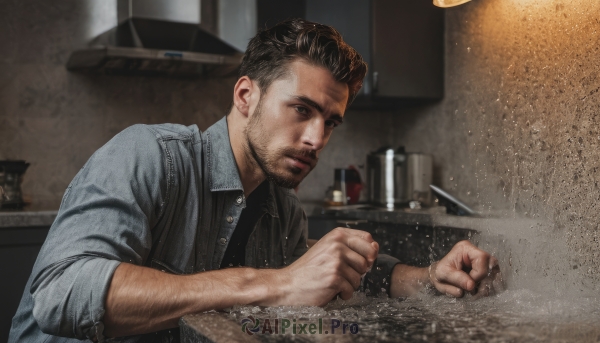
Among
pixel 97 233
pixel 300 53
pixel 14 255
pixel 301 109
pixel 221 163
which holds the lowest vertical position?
pixel 14 255

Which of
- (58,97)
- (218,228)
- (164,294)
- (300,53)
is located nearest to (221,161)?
(218,228)

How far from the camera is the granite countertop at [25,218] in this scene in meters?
2.01

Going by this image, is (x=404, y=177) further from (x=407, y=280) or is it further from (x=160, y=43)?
(x=407, y=280)

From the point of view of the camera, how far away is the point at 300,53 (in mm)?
1229

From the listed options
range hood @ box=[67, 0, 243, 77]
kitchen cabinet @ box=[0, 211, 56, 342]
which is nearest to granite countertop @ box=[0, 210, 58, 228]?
kitchen cabinet @ box=[0, 211, 56, 342]

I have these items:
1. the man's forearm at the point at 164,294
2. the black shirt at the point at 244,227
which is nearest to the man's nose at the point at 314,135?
the black shirt at the point at 244,227

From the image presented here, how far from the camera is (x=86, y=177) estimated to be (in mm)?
972

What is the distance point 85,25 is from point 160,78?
407 millimetres

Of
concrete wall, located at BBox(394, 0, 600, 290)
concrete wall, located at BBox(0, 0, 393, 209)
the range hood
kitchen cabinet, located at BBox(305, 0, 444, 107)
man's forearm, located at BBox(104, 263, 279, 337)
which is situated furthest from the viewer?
kitchen cabinet, located at BBox(305, 0, 444, 107)

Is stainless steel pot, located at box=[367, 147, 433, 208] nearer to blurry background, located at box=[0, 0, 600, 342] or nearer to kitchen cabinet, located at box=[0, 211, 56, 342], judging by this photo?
blurry background, located at box=[0, 0, 600, 342]

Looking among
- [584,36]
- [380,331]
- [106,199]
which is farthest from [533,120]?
[106,199]

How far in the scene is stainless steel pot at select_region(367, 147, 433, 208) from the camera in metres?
2.71

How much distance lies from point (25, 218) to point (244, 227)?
111 centimetres

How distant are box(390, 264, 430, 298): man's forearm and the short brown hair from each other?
1.34 ft
